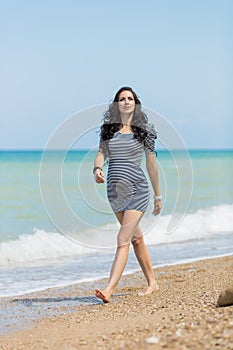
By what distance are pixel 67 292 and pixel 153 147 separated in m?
2.30

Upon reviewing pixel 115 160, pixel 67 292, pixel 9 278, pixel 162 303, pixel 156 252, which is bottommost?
pixel 156 252

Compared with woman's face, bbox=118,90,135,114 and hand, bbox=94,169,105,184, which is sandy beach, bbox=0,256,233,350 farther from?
woman's face, bbox=118,90,135,114

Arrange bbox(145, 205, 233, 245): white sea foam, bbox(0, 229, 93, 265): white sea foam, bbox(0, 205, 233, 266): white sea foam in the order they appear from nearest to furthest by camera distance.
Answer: bbox(0, 229, 93, 265): white sea foam, bbox(0, 205, 233, 266): white sea foam, bbox(145, 205, 233, 245): white sea foam

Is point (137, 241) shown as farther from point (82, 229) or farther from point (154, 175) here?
point (82, 229)

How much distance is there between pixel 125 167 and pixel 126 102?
62cm

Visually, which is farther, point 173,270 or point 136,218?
point 173,270

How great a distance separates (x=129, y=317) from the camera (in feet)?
18.4

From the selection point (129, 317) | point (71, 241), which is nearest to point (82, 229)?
point (129, 317)

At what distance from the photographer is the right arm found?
613 centimetres

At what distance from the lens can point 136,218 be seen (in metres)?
6.30

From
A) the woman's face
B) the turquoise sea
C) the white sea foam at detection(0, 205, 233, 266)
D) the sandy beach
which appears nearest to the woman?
the woman's face

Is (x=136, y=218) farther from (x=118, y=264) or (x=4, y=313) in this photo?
(x=4, y=313)

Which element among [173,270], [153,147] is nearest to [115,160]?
[153,147]

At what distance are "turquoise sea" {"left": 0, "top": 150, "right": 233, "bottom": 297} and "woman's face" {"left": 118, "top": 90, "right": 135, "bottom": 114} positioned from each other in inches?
24.7
